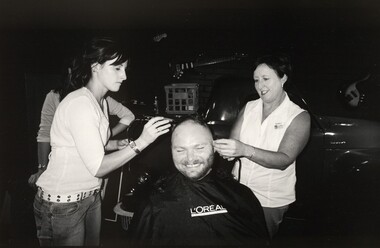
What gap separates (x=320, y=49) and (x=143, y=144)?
4.19 m

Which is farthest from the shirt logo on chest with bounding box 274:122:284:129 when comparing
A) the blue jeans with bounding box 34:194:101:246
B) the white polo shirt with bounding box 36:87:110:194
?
the blue jeans with bounding box 34:194:101:246

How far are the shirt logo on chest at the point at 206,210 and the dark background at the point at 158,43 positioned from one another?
2.22 metres

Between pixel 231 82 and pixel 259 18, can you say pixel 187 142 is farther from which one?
pixel 259 18

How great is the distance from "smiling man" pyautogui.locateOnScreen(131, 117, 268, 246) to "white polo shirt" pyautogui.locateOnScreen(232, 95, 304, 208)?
8.7 inches

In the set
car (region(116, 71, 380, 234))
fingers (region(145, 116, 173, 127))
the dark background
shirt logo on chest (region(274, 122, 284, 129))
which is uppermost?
the dark background

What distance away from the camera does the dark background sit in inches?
150

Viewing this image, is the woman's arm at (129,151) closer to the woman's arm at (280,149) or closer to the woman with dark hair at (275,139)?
the woman's arm at (280,149)

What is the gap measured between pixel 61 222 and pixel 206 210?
791 mm

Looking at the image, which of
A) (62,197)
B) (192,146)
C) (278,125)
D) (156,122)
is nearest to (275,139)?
(278,125)

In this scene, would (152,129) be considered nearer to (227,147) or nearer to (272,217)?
(227,147)

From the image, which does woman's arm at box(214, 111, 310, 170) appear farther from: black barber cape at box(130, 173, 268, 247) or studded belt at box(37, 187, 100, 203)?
studded belt at box(37, 187, 100, 203)

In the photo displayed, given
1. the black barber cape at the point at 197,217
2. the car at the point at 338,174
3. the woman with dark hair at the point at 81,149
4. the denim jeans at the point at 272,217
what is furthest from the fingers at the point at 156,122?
the car at the point at 338,174

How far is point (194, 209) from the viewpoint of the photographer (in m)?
1.78

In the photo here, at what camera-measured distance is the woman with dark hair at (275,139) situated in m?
1.95
